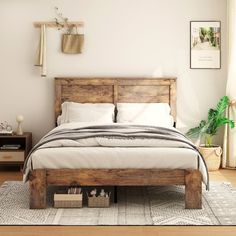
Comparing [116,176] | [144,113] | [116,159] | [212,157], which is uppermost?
[144,113]

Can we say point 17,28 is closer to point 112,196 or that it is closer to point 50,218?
point 112,196

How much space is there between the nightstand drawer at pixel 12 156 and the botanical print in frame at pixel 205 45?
2.55m

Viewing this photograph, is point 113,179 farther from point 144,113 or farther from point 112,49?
point 112,49

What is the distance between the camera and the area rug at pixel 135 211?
437cm

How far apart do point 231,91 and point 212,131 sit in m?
0.58

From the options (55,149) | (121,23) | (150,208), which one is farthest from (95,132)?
(121,23)

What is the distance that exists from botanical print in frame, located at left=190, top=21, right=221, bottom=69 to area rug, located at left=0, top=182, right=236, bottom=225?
218 centimetres

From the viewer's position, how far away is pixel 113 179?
473 centimetres

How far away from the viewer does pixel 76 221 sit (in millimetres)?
4359

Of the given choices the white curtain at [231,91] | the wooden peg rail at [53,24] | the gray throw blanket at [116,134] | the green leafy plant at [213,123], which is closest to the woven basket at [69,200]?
the gray throw blanket at [116,134]

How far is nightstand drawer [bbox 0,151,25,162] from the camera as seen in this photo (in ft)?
22.4

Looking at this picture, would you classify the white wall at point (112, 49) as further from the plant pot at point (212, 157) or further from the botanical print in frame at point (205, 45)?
the plant pot at point (212, 157)

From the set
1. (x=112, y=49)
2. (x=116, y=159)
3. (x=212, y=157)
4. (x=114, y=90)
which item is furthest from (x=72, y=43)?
(x=116, y=159)

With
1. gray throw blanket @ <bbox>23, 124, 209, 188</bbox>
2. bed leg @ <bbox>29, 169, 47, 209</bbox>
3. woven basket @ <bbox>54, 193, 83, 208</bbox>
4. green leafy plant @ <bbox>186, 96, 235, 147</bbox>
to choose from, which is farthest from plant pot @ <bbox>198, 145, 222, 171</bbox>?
bed leg @ <bbox>29, 169, 47, 209</bbox>
